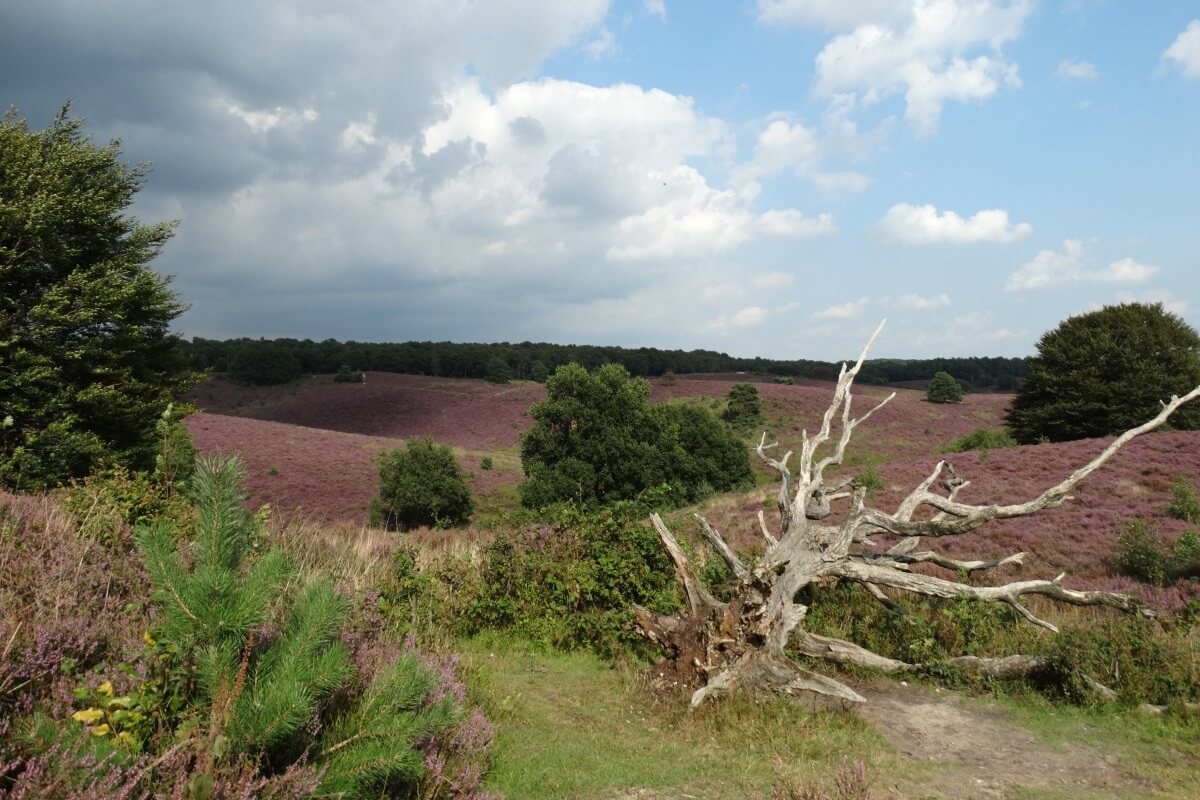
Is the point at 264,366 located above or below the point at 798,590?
above

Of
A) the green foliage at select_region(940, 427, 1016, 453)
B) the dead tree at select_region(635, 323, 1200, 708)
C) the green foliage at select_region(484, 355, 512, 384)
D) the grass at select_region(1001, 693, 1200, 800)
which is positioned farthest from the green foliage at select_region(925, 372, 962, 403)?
the grass at select_region(1001, 693, 1200, 800)

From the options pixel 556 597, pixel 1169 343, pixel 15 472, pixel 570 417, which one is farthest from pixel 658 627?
pixel 1169 343

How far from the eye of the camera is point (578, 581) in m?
9.20

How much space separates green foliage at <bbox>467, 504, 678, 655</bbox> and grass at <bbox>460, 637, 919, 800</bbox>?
110 cm

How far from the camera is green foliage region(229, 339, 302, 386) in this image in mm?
70625

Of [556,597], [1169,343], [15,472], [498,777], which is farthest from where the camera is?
[1169,343]

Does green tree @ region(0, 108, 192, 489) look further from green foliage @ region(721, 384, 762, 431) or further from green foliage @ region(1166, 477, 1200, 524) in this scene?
green foliage @ region(721, 384, 762, 431)

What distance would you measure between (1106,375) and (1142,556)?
23.8 metres

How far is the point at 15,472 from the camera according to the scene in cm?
1187

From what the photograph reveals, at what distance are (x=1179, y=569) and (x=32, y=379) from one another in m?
20.1

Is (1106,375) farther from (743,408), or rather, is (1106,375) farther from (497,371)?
(497,371)

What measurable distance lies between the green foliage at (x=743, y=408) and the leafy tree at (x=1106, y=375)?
74.4 feet

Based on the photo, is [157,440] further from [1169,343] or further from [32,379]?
[1169,343]

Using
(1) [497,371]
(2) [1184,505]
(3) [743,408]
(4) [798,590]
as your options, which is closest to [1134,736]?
(4) [798,590]
